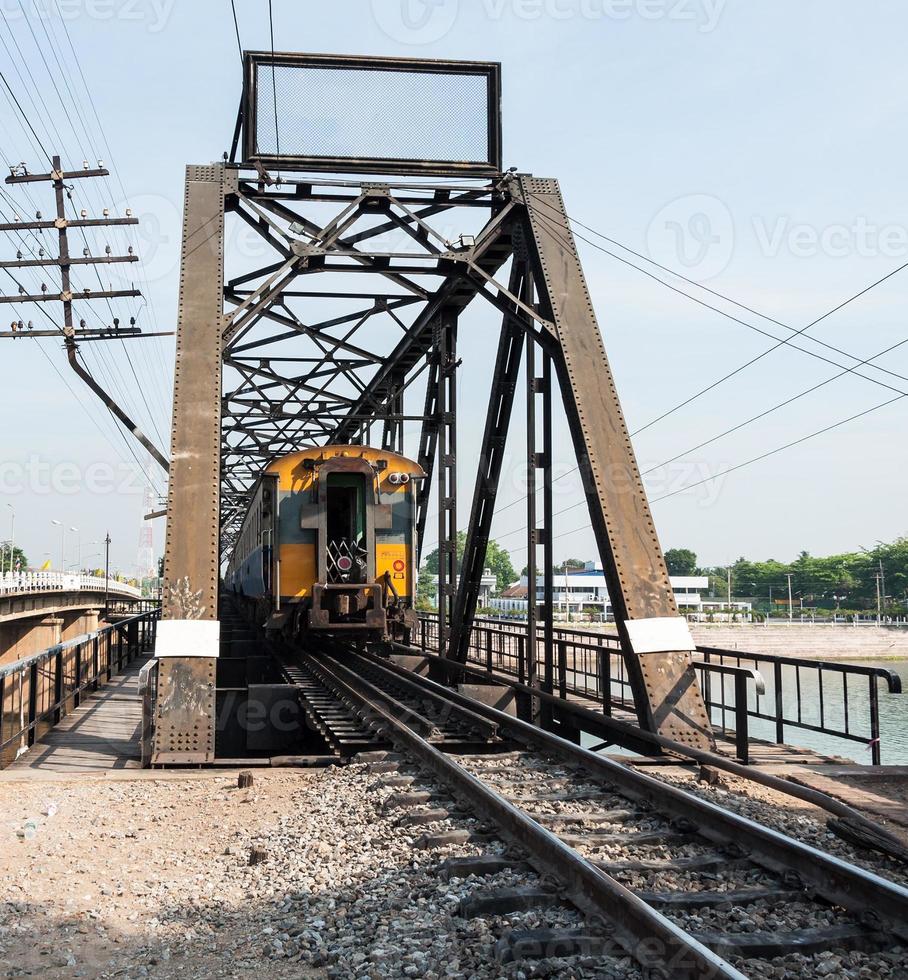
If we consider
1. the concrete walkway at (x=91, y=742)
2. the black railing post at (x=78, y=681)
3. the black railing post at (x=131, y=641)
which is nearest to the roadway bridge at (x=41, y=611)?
the black railing post at (x=131, y=641)

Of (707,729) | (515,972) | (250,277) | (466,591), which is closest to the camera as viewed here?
(515,972)

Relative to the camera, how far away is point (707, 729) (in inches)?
352

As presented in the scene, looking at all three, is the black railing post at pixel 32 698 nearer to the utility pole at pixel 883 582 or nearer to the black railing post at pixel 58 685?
the black railing post at pixel 58 685

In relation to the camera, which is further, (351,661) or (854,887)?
(351,661)

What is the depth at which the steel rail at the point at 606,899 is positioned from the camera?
139 inches

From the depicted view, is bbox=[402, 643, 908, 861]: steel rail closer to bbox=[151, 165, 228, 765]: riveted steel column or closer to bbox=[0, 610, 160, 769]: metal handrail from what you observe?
bbox=[151, 165, 228, 765]: riveted steel column

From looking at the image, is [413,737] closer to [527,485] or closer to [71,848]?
[71,848]

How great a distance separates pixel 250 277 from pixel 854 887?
11.1m

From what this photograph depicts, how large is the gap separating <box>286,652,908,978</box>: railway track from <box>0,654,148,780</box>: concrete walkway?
7.71ft

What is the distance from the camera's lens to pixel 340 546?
1558 cm

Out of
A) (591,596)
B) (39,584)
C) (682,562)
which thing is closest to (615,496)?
(39,584)

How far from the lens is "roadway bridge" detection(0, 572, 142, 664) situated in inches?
1640

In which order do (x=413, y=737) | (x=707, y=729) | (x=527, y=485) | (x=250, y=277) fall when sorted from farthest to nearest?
(x=250, y=277), (x=527, y=485), (x=707, y=729), (x=413, y=737)

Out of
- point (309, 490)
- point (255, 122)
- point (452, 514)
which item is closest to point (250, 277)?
point (255, 122)
